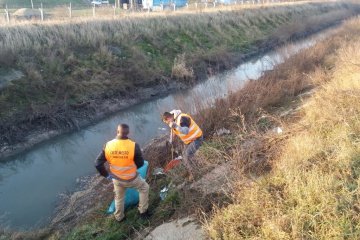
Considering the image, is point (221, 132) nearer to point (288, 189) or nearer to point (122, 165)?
point (122, 165)

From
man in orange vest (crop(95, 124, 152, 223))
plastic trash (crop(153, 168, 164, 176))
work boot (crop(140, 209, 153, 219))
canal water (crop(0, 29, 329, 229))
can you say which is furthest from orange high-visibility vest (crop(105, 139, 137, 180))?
canal water (crop(0, 29, 329, 229))

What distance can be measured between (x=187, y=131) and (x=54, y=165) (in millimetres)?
4851

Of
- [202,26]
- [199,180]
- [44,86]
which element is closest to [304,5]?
[202,26]

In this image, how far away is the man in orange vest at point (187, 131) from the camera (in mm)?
5324

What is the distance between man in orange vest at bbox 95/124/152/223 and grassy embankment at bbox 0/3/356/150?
19.2 ft

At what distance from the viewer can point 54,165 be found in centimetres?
828

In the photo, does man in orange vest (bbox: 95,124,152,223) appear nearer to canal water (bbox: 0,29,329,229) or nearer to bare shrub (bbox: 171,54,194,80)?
canal water (bbox: 0,29,329,229)

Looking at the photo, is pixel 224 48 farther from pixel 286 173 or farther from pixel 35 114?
pixel 286 173

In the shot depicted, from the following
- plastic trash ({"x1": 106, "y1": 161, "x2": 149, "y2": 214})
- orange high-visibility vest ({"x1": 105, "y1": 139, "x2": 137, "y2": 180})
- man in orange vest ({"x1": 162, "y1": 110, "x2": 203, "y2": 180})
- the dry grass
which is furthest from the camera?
man in orange vest ({"x1": 162, "y1": 110, "x2": 203, "y2": 180})

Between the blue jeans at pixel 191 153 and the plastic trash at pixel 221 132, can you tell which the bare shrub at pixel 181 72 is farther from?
the blue jeans at pixel 191 153

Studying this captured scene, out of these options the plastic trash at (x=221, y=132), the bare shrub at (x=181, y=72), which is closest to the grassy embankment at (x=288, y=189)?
the plastic trash at (x=221, y=132)

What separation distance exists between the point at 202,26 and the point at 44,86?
13.1m

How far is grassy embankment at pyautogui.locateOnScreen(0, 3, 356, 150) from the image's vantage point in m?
9.99

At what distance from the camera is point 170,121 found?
17.5 ft
